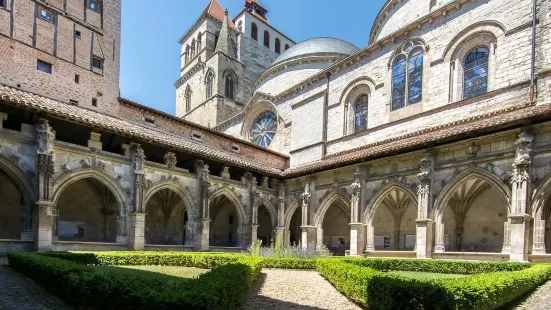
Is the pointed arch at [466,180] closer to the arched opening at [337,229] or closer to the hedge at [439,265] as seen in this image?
the hedge at [439,265]

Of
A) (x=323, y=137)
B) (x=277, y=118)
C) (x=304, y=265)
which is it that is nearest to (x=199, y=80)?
(x=277, y=118)

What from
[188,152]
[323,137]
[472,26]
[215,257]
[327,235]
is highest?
[472,26]

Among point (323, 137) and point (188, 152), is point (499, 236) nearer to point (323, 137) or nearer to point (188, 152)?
point (323, 137)

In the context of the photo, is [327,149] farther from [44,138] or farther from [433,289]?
[433,289]

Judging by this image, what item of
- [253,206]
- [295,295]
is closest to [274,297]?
[295,295]

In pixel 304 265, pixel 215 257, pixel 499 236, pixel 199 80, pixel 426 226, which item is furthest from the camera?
pixel 199 80

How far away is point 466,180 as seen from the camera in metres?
13.9

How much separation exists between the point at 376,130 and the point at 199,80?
2448cm

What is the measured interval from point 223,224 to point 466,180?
1496cm

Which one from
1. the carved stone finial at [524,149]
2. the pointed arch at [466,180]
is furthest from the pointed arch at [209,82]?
the carved stone finial at [524,149]

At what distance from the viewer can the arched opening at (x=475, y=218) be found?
1612 centimetres

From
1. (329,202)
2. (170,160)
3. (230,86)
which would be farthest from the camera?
(230,86)

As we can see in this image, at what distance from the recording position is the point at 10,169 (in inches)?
475

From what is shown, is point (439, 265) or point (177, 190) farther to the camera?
point (177, 190)
